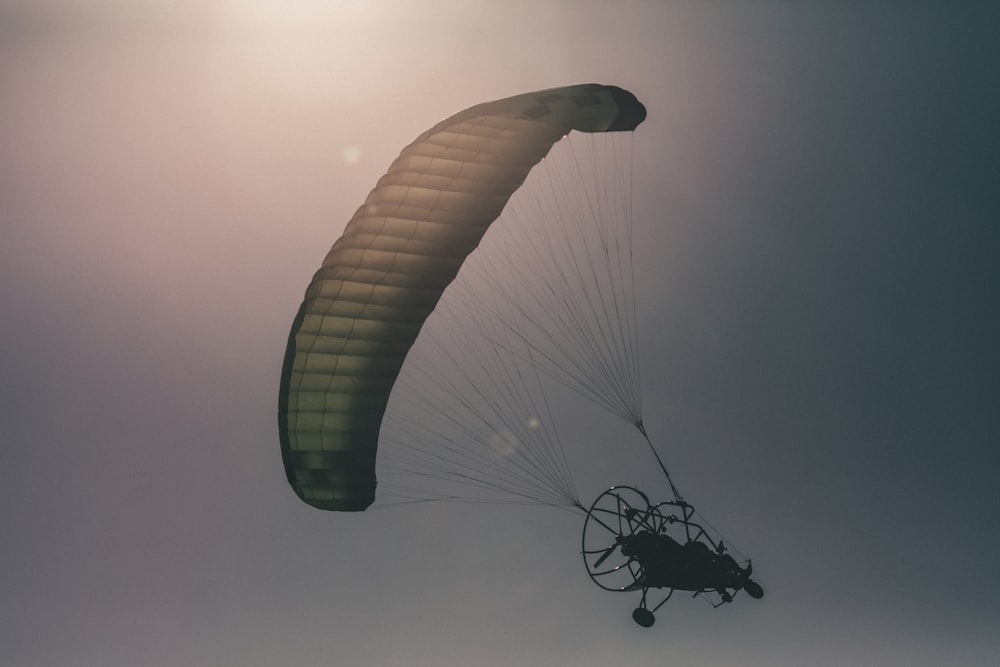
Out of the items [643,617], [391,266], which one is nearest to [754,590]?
[643,617]

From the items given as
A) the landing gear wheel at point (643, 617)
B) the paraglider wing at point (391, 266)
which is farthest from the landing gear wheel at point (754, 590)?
the paraglider wing at point (391, 266)

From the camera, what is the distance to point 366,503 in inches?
234

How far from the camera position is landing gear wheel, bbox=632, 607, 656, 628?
19.1 feet

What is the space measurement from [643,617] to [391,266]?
3.41m

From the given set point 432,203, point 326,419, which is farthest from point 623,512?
point 432,203

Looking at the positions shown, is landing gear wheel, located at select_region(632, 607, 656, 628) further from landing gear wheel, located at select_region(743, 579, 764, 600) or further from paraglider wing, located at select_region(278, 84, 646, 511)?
paraglider wing, located at select_region(278, 84, 646, 511)

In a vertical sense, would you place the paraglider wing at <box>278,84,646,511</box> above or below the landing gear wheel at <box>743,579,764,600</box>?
above

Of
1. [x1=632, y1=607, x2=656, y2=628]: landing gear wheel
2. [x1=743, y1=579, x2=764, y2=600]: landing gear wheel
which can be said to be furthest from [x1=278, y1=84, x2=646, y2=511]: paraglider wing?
[x1=743, y1=579, x2=764, y2=600]: landing gear wheel

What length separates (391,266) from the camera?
18.0 ft

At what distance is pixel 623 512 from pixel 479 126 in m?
3.25

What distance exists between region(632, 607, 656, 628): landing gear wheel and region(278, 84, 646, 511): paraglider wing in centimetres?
239

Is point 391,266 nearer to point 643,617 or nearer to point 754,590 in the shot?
point 643,617

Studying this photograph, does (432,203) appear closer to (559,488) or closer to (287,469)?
(287,469)

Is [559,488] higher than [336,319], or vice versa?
[336,319]
